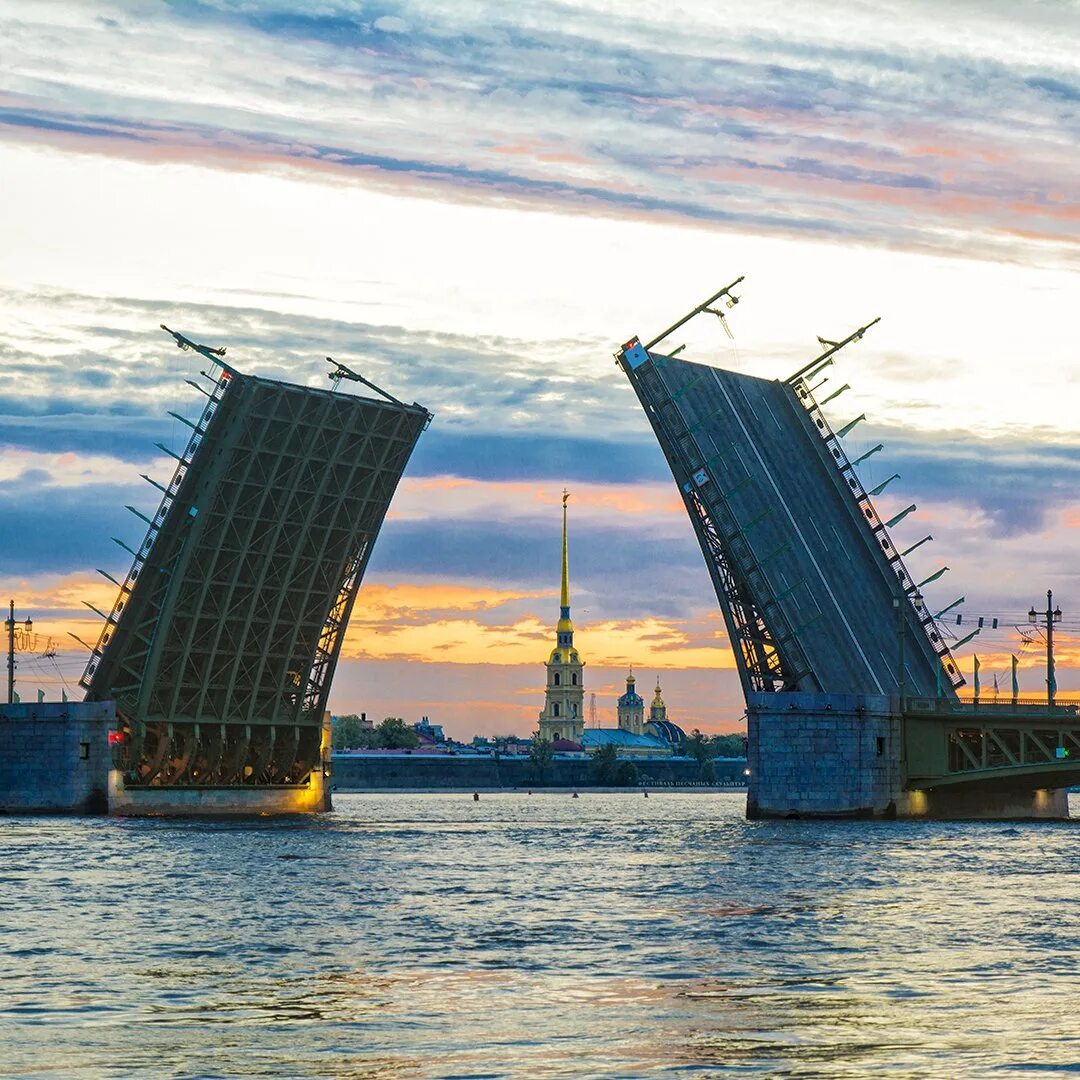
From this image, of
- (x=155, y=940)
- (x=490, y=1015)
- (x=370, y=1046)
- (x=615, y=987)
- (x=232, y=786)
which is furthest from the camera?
(x=232, y=786)

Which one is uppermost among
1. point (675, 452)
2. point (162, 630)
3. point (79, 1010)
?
point (675, 452)

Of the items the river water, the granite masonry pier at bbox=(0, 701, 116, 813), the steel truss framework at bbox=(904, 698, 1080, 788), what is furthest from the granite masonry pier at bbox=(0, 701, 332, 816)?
the steel truss framework at bbox=(904, 698, 1080, 788)

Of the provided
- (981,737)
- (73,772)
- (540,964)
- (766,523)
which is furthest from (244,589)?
(540,964)

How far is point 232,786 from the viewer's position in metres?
72.0

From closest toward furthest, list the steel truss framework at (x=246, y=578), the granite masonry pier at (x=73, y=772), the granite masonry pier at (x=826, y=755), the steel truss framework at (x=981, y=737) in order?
the steel truss framework at (x=246, y=578)
the granite masonry pier at (x=826, y=755)
the steel truss framework at (x=981, y=737)
the granite masonry pier at (x=73, y=772)

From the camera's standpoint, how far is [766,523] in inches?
2501

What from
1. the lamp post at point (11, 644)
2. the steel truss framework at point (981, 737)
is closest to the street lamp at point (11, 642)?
the lamp post at point (11, 644)

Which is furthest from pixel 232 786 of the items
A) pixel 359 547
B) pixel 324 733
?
pixel 359 547

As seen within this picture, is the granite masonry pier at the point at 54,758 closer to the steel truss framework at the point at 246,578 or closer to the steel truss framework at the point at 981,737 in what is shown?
the steel truss framework at the point at 246,578

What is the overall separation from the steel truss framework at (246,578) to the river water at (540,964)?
40.8 ft

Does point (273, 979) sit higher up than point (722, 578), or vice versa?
point (722, 578)

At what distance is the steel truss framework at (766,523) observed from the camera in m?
62.6

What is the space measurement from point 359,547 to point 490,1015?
46899mm

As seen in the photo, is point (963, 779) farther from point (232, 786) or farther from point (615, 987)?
point (615, 987)
